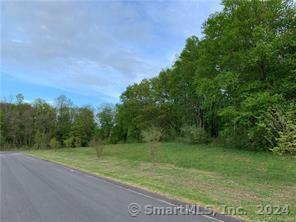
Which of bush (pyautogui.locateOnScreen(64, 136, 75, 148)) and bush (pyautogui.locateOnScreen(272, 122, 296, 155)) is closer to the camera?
bush (pyautogui.locateOnScreen(272, 122, 296, 155))

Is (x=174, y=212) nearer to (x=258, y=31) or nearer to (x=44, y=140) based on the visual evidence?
(x=258, y=31)

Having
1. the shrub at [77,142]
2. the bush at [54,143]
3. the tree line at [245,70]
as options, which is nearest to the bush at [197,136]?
the tree line at [245,70]

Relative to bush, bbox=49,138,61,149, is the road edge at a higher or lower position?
lower

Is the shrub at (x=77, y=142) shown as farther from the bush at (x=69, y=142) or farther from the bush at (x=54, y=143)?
the bush at (x=54, y=143)

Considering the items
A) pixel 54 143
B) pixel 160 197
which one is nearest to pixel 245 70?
pixel 160 197

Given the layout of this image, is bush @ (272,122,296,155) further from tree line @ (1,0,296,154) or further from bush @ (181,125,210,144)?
bush @ (181,125,210,144)

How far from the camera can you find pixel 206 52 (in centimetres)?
3459

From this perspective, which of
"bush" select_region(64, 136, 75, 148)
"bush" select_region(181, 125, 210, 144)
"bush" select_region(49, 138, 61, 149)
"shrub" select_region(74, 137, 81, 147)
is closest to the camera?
"bush" select_region(181, 125, 210, 144)

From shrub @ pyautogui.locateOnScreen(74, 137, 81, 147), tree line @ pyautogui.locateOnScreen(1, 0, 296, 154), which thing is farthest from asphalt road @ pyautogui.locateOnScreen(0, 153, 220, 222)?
shrub @ pyautogui.locateOnScreen(74, 137, 81, 147)

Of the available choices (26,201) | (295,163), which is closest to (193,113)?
(295,163)

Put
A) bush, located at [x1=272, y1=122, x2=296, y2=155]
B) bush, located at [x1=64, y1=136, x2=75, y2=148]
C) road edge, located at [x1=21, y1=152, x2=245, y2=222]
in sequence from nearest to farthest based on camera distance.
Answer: road edge, located at [x1=21, y1=152, x2=245, y2=222] → bush, located at [x1=272, y1=122, x2=296, y2=155] → bush, located at [x1=64, y1=136, x2=75, y2=148]

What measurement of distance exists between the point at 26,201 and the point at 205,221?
5218mm

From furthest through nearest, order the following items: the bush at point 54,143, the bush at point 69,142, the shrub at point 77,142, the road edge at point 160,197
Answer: the shrub at point 77,142 → the bush at point 69,142 → the bush at point 54,143 → the road edge at point 160,197

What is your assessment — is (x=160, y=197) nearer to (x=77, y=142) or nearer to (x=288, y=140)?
(x=288, y=140)
